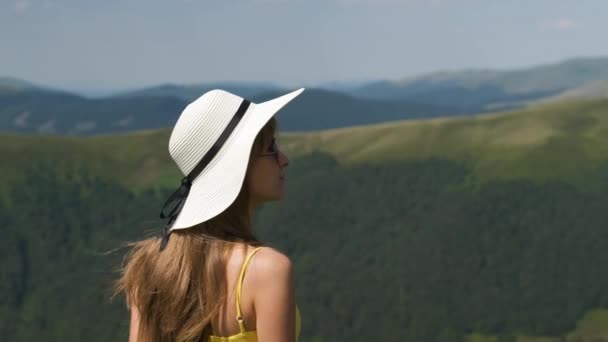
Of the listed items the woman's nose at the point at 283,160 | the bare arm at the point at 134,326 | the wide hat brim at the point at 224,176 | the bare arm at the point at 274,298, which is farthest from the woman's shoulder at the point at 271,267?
the bare arm at the point at 134,326

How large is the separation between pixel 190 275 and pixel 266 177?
0.90 m

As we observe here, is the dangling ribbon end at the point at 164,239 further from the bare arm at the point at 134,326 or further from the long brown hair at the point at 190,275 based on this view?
the bare arm at the point at 134,326

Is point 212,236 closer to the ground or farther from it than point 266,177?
closer to the ground

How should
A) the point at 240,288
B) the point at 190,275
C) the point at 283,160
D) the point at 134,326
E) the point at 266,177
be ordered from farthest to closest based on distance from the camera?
1. the point at 134,326
2. the point at 283,160
3. the point at 266,177
4. the point at 190,275
5. the point at 240,288

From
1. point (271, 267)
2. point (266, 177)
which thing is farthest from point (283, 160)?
point (271, 267)

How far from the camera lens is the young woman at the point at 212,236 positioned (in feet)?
20.9

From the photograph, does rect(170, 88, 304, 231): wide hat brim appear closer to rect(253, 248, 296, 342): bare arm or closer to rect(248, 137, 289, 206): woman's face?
rect(248, 137, 289, 206): woman's face

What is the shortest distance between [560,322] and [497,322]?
12.7 meters

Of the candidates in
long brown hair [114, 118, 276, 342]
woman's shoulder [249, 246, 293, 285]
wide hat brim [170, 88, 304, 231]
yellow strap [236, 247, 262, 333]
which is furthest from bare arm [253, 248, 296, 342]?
wide hat brim [170, 88, 304, 231]

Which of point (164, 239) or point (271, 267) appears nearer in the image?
point (271, 267)

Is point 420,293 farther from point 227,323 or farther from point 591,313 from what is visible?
point 227,323

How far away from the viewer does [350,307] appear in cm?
18825

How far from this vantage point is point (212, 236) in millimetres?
6590

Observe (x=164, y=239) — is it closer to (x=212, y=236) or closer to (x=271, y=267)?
(x=212, y=236)
